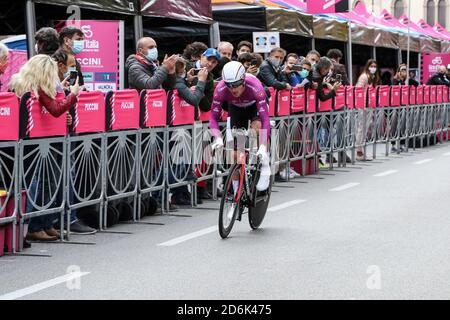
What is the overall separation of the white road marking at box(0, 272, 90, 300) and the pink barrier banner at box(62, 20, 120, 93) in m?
5.74

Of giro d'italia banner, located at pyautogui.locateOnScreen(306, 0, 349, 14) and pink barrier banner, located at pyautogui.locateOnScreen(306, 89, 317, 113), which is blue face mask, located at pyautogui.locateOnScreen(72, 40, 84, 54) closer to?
pink barrier banner, located at pyautogui.locateOnScreen(306, 89, 317, 113)

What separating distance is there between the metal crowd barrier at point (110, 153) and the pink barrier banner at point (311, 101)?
0.19ft

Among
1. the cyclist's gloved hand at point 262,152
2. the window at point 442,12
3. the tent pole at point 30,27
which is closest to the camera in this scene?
the cyclist's gloved hand at point 262,152

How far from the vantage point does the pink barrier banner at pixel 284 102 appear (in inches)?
645

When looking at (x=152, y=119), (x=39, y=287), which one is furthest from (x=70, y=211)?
(x=39, y=287)

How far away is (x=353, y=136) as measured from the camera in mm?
20078

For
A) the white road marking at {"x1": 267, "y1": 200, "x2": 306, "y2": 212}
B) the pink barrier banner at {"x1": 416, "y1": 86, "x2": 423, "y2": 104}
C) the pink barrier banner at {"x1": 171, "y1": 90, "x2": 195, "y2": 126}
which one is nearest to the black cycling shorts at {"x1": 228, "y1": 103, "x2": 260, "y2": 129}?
the pink barrier banner at {"x1": 171, "y1": 90, "x2": 195, "y2": 126}

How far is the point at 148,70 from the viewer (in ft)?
42.0

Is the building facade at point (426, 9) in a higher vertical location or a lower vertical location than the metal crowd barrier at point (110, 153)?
higher

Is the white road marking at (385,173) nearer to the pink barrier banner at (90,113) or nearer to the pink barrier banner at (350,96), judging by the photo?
the pink barrier banner at (350,96)

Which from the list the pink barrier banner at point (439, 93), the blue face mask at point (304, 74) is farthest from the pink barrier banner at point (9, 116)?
the pink barrier banner at point (439, 93)

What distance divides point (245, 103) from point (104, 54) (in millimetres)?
3322

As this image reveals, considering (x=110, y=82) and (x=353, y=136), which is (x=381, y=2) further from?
(x=110, y=82)

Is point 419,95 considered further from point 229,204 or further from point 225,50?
point 229,204
